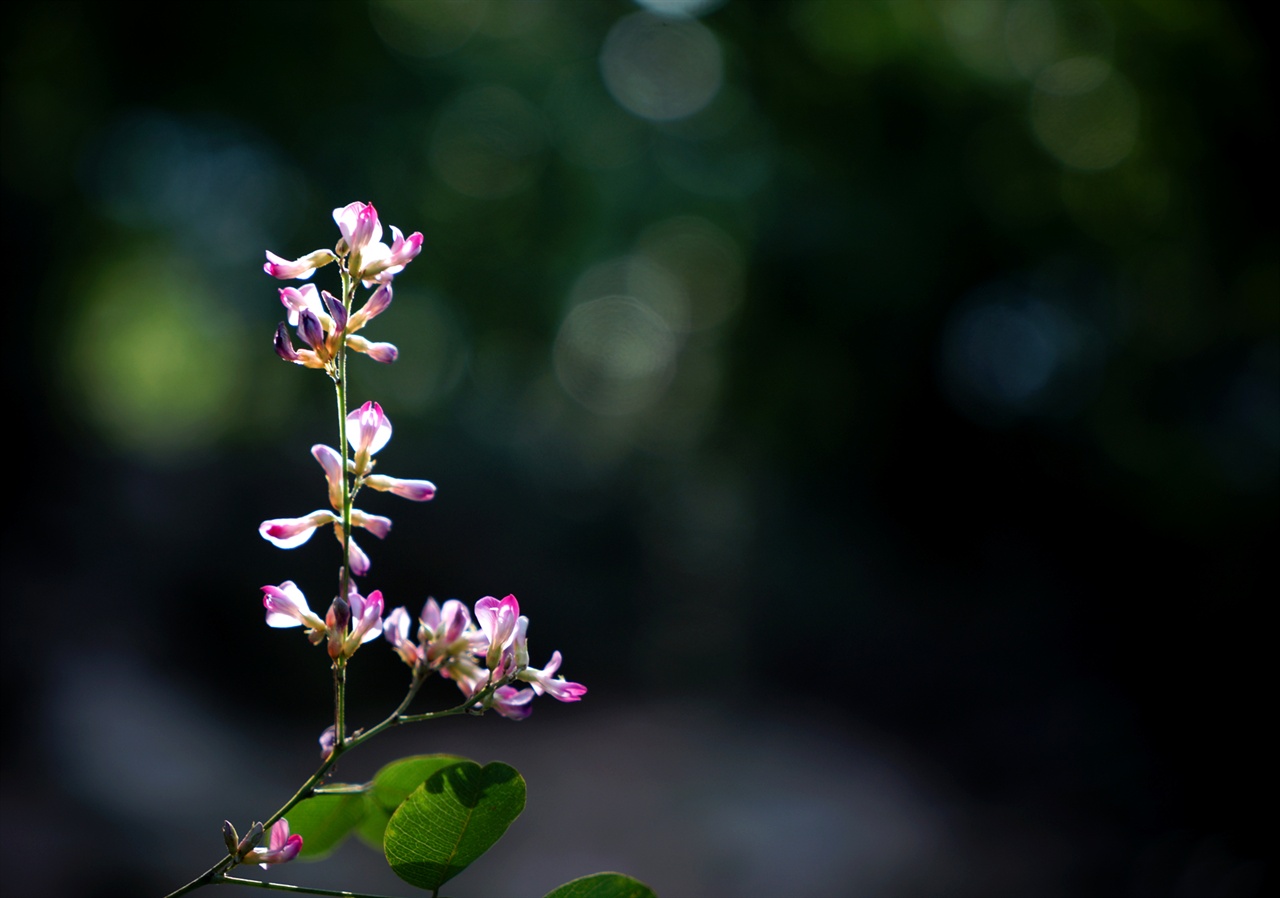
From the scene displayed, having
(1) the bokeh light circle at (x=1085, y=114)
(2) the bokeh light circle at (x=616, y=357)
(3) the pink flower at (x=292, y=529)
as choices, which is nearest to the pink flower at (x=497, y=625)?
(3) the pink flower at (x=292, y=529)

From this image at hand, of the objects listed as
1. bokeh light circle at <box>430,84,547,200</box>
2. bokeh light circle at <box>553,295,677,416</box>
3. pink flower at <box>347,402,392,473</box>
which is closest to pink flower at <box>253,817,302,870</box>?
pink flower at <box>347,402,392,473</box>

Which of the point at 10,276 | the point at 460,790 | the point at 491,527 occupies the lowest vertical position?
the point at 491,527

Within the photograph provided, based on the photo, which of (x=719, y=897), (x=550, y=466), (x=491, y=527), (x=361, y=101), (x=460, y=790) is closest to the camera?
(x=460, y=790)

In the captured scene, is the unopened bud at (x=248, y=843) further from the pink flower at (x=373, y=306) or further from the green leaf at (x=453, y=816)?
the pink flower at (x=373, y=306)

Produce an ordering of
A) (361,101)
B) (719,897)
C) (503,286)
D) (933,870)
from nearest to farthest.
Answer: (719,897), (933,870), (361,101), (503,286)

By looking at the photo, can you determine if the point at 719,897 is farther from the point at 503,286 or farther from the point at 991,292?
the point at 991,292

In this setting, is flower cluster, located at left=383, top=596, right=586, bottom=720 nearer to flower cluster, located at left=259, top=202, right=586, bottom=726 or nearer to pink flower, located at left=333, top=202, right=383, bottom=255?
flower cluster, located at left=259, top=202, right=586, bottom=726

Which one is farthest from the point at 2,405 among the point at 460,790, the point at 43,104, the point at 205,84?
the point at 460,790

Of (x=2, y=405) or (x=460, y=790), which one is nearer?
(x=460, y=790)
